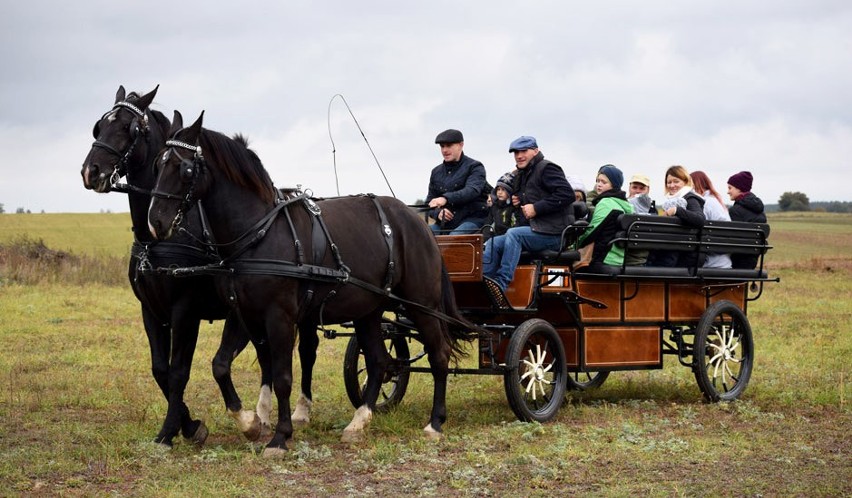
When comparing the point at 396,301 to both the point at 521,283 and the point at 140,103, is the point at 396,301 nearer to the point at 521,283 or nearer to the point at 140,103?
the point at 521,283

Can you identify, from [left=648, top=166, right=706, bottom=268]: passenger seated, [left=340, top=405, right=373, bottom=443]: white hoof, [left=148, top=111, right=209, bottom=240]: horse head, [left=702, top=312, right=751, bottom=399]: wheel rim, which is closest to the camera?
[left=148, top=111, right=209, bottom=240]: horse head

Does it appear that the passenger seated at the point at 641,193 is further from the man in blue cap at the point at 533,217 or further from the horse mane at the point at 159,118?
the horse mane at the point at 159,118

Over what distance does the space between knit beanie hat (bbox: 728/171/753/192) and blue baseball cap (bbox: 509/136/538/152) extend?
272cm

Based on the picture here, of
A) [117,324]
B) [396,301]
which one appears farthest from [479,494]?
[117,324]

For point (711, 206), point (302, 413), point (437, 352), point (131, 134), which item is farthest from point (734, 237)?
point (131, 134)

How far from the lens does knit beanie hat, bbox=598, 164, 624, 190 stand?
919cm

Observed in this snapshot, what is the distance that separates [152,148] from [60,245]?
33.1 m

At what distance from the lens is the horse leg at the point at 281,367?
23.2 feet

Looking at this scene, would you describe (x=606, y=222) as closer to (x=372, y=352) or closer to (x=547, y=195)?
(x=547, y=195)

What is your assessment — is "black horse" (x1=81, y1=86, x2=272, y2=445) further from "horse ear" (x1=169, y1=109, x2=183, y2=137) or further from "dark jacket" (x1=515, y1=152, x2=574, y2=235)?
"dark jacket" (x1=515, y1=152, x2=574, y2=235)

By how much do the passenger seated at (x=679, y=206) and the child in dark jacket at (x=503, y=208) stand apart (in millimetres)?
1425

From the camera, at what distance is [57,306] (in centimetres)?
1669

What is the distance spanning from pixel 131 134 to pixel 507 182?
3.37 metres

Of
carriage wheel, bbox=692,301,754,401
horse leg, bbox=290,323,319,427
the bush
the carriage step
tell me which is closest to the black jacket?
carriage wheel, bbox=692,301,754,401
